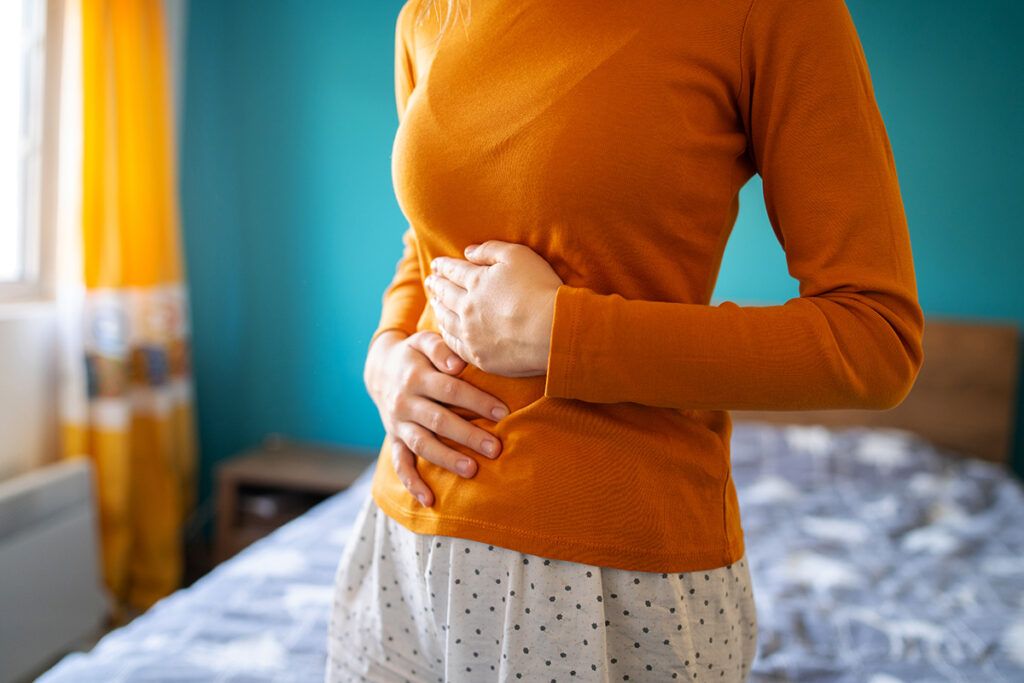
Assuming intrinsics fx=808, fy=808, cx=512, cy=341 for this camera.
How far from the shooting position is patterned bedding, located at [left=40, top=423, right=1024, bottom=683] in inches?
53.5

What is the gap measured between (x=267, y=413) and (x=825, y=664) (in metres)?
2.30

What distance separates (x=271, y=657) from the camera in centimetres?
133

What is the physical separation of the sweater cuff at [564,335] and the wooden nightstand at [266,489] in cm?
220

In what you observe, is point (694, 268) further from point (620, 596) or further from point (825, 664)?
point (825, 664)

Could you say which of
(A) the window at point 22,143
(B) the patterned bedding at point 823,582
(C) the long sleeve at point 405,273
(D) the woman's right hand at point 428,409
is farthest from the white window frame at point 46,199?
(D) the woman's right hand at point 428,409

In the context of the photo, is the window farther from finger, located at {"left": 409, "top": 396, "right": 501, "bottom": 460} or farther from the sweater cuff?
the sweater cuff

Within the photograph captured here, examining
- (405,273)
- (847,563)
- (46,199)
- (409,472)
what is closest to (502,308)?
(409,472)

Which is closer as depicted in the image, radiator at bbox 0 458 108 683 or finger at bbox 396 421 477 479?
finger at bbox 396 421 477 479

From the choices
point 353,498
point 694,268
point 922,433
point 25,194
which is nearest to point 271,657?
point 353,498

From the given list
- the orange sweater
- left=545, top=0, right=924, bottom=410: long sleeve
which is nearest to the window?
the orange sweater

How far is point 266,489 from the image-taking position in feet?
9.40

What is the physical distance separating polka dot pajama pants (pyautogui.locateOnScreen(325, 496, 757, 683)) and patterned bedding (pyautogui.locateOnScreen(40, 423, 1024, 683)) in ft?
2.37

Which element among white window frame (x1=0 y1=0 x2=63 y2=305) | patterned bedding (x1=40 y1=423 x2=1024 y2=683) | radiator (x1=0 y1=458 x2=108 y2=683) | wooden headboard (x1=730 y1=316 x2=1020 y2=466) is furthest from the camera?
wooden headboard (x1=730 y1=316 x2=1020 y2=466)

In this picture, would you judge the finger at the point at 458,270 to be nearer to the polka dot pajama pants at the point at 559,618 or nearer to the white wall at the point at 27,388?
the polka dot pajama pants at the point at 559,618
